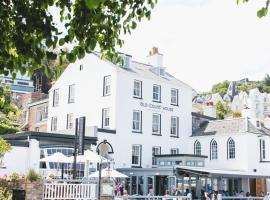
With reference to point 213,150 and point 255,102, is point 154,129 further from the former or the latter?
point 255,102

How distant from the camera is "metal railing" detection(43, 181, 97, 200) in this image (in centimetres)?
1539

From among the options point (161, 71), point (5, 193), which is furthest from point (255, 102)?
point (5, 193)

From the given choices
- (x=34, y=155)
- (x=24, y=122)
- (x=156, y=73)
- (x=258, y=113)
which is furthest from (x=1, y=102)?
(x=258, y=113)

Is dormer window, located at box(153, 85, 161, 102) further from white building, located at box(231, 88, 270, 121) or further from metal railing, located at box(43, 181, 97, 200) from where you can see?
white building, located at box(231, 88, 270, 121)

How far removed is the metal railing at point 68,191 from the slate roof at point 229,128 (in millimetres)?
23124

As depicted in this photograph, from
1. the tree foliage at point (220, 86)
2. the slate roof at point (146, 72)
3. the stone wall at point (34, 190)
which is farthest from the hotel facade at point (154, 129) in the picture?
the tree foliage at point (220, 86)

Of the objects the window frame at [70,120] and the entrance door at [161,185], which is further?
the window frame at [70,120]

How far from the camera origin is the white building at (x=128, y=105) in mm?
35281

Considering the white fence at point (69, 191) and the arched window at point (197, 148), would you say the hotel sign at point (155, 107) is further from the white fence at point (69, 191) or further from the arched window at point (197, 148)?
the white fence at point (69, 191)

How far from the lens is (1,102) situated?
23.6 feet

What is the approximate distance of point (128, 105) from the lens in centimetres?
3594

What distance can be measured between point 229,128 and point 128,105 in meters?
9.48

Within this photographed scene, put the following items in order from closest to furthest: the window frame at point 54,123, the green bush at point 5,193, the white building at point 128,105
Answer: the green bush at point 5,193 → the white building at point 128,105 → the window frame at point 54,123

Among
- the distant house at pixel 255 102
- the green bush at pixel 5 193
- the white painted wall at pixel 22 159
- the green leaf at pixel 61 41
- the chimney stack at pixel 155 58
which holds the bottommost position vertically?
the green bush at pixel 5 193
